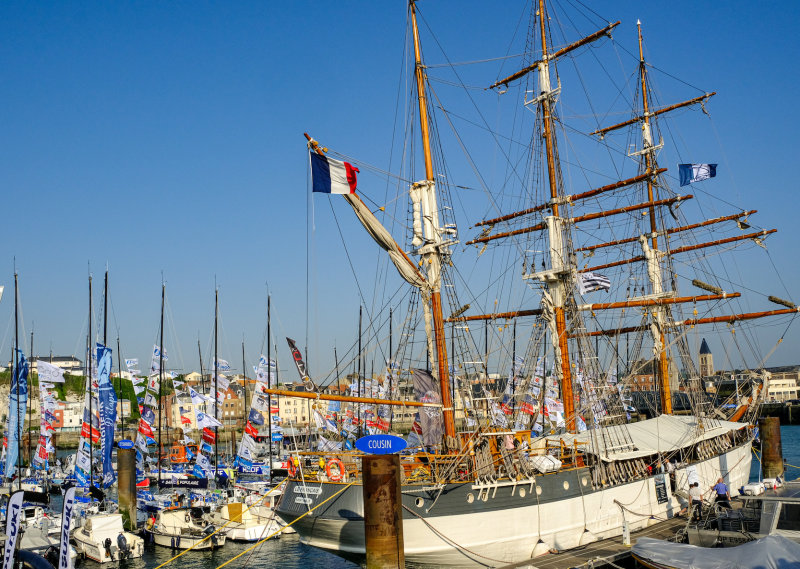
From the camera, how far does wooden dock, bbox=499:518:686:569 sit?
2212 centimetres

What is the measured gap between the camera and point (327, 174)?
2741 centimetres

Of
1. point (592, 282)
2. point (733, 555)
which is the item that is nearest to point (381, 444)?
point (733, 555)

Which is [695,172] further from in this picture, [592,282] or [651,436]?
[651,436]

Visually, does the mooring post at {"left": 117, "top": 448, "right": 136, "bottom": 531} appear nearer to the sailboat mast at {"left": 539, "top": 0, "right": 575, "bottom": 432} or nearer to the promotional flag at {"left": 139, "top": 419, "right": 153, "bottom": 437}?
the promotional flag at {"left": 139, "top": 419, "right": 153, "bottom": 437}

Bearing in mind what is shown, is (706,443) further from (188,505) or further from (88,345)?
(88,345)

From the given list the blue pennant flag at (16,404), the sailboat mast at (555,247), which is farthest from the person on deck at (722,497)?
the blue pennant flag at (16,404)

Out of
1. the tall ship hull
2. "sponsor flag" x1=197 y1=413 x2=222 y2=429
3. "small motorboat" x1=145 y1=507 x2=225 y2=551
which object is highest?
"sponsor flag" x1=197 y1=413 x2=222 y2=429

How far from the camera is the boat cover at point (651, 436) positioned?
2995 centimetres

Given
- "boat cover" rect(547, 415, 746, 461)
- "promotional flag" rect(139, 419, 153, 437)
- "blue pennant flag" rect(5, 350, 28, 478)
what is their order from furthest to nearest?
"promotional flag" rect(139, 419, 153, 437), "blue pennant flag" rect(5, 350, 28, 478), "boat cover" rect(547, 415, 746, 461)

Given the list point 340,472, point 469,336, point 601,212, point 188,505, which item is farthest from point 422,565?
point 601,212

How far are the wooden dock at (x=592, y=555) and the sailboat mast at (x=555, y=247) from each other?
785cm

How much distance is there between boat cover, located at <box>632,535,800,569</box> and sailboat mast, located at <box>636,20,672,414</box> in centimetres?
2712

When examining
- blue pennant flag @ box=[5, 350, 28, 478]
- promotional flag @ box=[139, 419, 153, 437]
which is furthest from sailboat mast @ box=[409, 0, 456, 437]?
promotional flag @ box=[139, 419, 153, 437]

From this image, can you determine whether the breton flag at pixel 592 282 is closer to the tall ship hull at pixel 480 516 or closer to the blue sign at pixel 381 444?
the tall ship hull at pixel 480 516
